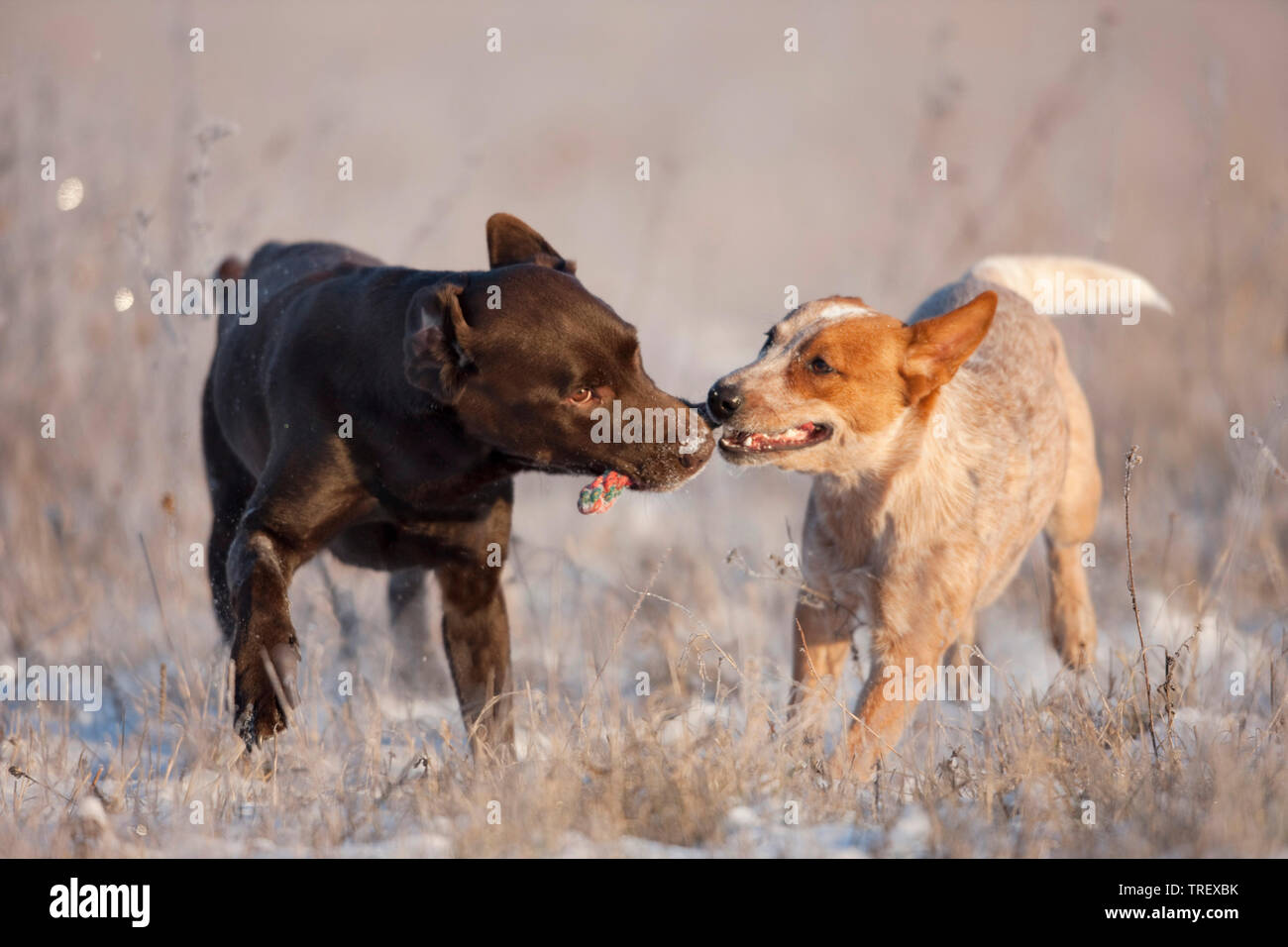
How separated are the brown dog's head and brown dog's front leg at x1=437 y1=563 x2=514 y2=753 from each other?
0.62 m

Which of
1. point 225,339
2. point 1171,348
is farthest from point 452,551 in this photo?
point 1171,348

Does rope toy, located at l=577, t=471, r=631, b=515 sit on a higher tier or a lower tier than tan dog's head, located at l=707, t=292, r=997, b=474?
lower

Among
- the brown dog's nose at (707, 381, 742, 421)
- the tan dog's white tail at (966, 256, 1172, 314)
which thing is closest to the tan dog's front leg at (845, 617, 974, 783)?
the brown dog's nose at (707, 381, 742, 421)

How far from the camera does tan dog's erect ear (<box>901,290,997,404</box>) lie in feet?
14.6

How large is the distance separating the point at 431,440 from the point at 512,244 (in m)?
0.99

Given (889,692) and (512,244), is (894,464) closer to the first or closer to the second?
(889,692)

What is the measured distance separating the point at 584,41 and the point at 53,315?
42.0 ft

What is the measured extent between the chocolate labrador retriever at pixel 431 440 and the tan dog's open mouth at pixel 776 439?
186mm

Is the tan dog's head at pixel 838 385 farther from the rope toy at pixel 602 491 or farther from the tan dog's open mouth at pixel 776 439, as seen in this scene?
the rope toy at pixel 602 491

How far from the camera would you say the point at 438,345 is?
13.4ft

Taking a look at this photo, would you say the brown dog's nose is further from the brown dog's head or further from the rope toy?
the rope toy

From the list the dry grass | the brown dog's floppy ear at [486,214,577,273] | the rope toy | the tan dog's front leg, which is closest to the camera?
the dry grass

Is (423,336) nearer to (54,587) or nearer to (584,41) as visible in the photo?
(54,587)

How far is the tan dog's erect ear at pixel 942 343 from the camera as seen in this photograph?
4.44m
